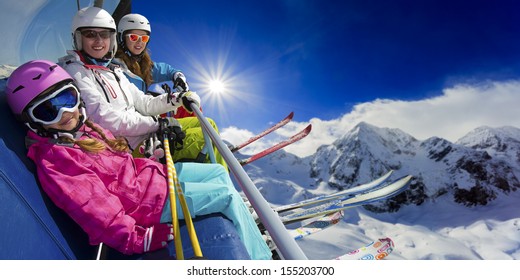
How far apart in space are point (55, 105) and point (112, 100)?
3.18 feet

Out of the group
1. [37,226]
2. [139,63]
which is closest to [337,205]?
[139,63]

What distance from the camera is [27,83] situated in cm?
189

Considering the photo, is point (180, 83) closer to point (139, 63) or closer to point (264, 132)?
point (139, 63)

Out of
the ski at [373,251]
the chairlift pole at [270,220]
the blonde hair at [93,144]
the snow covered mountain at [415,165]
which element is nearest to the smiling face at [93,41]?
the blonde hair at [93,144]

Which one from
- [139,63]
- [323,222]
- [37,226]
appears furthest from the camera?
[323,222]

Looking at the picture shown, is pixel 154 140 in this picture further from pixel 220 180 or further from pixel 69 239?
pixel 69 239

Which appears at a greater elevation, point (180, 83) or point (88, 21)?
point (180, 83)

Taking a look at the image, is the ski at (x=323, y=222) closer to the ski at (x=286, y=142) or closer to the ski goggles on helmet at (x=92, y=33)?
the ski at (x=286, y=142)

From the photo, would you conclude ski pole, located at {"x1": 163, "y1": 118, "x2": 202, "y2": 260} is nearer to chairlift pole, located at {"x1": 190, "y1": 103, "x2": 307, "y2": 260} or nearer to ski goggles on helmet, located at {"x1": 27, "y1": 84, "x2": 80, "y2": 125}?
chairlift pole, located at {"x1": 190, "y1": 103, "x2": 307, "y2": 260}

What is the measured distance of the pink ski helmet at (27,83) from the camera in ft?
6.14

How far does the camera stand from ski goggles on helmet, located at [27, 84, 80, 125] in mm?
1866

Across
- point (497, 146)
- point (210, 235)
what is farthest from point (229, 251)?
point (497, 146)

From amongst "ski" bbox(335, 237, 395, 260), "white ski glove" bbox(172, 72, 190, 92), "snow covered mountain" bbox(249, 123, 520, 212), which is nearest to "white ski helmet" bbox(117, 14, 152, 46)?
"white ski glove" bbox(172, 72, 190, 92)
